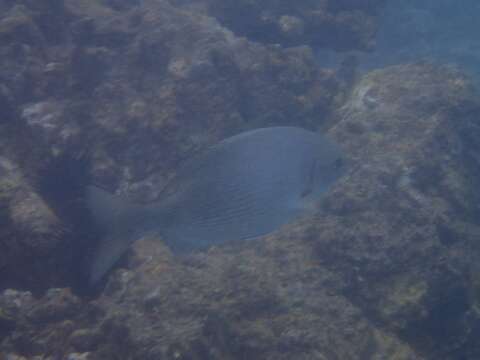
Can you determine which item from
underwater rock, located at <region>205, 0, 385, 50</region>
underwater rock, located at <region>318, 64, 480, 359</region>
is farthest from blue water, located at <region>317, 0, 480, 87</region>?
underwater rock, located at <region>318, 64, 480, 359</region>

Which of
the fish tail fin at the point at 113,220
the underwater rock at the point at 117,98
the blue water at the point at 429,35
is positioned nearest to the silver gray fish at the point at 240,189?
the fish tail fin at the point at 113,220

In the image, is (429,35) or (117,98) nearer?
(117,98)

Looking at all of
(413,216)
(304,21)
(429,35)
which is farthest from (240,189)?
(429,35)

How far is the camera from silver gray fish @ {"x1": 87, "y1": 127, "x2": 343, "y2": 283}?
2.78m

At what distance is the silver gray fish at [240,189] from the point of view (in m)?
2.78

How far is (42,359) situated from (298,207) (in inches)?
115

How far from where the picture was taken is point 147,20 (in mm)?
5957

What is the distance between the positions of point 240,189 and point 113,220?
3.30 ft

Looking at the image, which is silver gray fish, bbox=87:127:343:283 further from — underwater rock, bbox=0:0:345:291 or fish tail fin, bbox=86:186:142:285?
underwater rock, bbox=0:0:345:291

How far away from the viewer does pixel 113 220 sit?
9.62ft

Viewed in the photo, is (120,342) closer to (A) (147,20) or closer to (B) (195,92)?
(B) (195,92)

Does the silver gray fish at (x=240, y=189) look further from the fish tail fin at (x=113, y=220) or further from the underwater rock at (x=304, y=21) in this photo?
the underwater rock at (x=304, y=21)

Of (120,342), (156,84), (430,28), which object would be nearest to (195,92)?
(156,84)

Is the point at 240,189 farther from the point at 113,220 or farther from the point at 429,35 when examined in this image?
the point at 429,35
